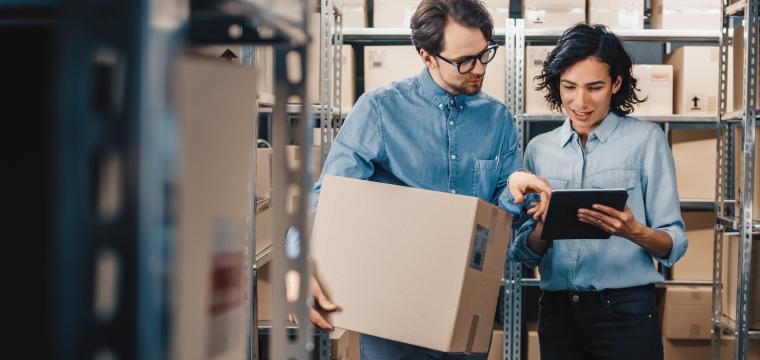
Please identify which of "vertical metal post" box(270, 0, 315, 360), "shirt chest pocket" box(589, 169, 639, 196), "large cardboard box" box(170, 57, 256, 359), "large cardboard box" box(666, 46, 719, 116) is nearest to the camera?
"large cardboard box" box(170, 57, 256, 359)

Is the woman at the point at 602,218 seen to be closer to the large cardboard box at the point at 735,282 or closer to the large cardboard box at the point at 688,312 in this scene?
the large cardboard box at the point at 735,282

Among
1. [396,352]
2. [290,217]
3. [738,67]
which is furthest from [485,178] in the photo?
[738,67]

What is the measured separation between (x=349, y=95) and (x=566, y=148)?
58.8 inches

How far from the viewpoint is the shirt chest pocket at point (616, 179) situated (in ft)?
6.18

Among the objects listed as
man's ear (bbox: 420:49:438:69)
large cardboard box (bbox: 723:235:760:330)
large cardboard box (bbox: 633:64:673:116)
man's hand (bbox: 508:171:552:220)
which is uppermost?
large cardboard box (bbox: 633:64:673:116)

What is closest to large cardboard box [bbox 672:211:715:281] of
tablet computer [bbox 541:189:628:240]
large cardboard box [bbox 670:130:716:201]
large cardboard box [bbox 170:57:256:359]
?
large cardboard box [bbox 670:130:716:201]

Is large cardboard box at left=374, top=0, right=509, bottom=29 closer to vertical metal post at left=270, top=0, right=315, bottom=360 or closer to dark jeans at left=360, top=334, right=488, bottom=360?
dark jeans at left=360, top=334, right=488, bottom=360

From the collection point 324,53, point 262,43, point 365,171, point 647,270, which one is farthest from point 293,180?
point 324,53

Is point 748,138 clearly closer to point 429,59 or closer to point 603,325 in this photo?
point 603,325

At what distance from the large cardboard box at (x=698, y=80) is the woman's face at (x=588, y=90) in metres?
1.50

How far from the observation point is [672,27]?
11.0 feet

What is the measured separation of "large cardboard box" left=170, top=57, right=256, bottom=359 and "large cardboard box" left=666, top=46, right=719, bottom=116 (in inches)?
121

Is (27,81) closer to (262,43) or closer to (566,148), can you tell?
(262,43)

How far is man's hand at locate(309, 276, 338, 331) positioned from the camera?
145 cm
